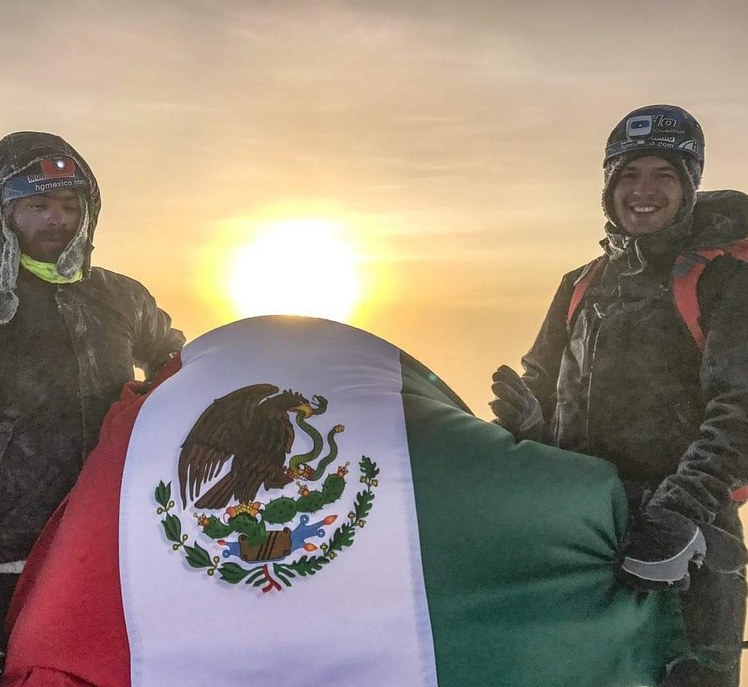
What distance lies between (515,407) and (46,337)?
5.16ft

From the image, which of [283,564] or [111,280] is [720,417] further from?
Answer: [111,280]

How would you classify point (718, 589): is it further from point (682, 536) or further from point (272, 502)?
point (272, 502)

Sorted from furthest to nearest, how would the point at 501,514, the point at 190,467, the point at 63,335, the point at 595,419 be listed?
the point at 63,335, the point at 595,419, the point at 190,467, the point at 501,514

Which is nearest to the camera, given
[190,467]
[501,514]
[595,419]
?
[501,514]

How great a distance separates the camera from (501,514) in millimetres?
2539

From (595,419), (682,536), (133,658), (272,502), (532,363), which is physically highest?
(532,363)

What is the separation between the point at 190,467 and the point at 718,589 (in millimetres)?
1575

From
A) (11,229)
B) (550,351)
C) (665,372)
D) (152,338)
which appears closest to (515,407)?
(550,351)

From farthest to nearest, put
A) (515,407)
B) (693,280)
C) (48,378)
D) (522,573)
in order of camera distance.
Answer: (48,378) < (515,407) < (693,280) < (522,573)

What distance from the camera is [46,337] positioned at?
10.4 ft

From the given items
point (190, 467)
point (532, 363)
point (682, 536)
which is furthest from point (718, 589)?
point (190, 467)

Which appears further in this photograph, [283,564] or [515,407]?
[515,407]

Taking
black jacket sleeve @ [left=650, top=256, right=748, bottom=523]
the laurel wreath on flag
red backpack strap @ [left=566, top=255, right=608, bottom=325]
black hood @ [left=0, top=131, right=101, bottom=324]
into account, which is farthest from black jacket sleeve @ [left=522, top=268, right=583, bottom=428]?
black hood @ [left=0, top=131, right=101, bottom=324]

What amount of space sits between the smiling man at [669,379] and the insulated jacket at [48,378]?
1.34m
